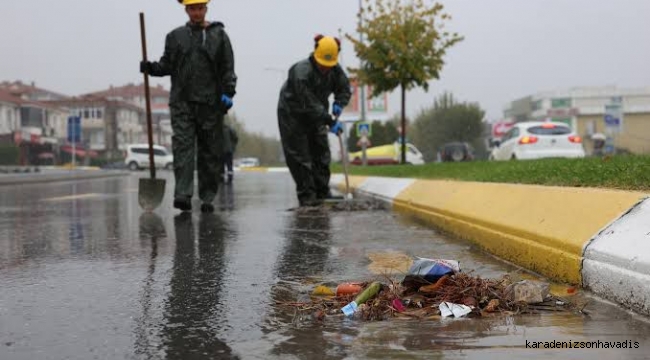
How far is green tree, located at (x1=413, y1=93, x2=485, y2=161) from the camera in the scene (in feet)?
267

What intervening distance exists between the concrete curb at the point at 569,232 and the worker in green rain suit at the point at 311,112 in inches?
122

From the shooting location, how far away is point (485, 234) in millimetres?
5219

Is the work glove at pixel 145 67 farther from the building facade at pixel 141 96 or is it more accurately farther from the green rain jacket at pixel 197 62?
the building facade at pixel 141 96

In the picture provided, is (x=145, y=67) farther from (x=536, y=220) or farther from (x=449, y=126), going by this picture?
(x=449, y=126)

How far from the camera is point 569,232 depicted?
386cm

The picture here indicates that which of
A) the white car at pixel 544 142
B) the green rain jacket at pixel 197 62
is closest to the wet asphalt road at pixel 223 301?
the green rain jacket at pixel 197 62

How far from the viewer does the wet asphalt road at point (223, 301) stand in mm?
2596

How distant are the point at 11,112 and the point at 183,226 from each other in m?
70.8

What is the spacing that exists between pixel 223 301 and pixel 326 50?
19.2 ft

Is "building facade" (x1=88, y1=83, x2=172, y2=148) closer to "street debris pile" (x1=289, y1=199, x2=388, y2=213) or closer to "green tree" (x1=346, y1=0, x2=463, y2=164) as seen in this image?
"green tree" (x1=346, y1=0, x2=463, y2=164)

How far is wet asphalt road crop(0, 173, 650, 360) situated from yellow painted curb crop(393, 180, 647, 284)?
0.65 feet

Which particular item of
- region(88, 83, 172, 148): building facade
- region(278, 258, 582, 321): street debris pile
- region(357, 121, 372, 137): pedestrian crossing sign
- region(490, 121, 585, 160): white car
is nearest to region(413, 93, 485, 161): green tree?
region(88, 83, 172, 148): building facade

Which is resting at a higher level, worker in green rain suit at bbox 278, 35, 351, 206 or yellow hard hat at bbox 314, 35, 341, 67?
yellow hard hat at bbox 314, 35, 341, 67

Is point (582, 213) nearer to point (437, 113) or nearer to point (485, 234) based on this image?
A: point (485, 234)
